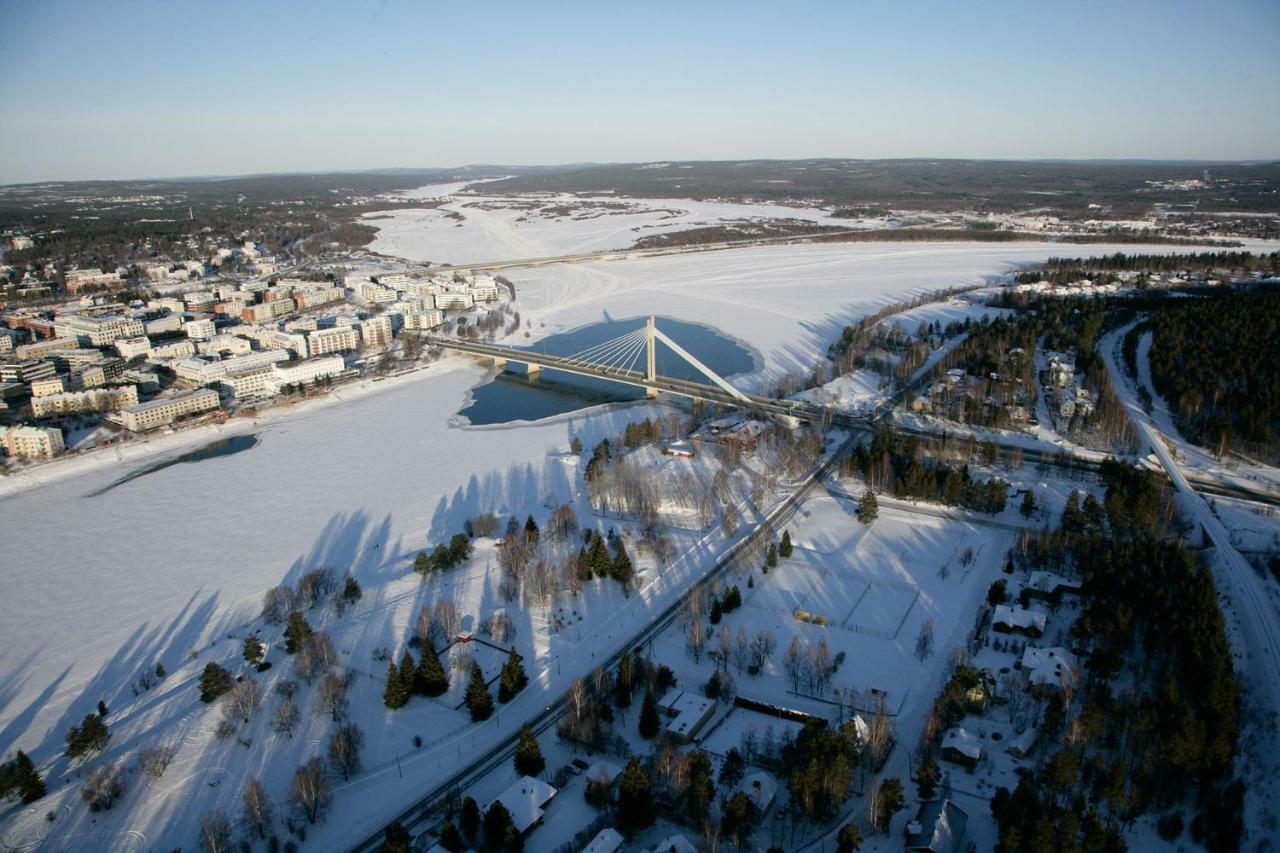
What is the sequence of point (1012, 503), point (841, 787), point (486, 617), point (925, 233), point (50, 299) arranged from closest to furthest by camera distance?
point (841, 787) → point (486, 617) → point (1012, 503) → point (50, 299) → point (925, 233)

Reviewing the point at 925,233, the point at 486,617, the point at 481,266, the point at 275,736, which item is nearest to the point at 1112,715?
the point at 486,617

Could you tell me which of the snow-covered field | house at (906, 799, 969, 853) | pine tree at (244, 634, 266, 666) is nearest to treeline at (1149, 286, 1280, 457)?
the snow-covered field

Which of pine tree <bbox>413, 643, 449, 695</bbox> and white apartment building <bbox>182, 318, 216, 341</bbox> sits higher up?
white apartment building <bbox>182, 318, 216, 341</bbox>

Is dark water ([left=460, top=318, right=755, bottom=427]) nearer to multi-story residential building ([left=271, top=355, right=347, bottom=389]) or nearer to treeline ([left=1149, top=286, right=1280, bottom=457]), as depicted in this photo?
multi-story residential building ([left=271, top=355, right=347, bottom=389])

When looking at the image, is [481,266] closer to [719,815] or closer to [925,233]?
[925,233]

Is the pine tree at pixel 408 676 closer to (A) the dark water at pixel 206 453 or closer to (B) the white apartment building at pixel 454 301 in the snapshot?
(A) the dark water at pixel 206 453

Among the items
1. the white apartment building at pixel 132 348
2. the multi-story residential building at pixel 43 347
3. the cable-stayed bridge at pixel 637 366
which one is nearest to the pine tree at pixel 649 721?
the cable-stayed bridge at pixel 637 366

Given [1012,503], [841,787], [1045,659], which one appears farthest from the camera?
[1012,503]
